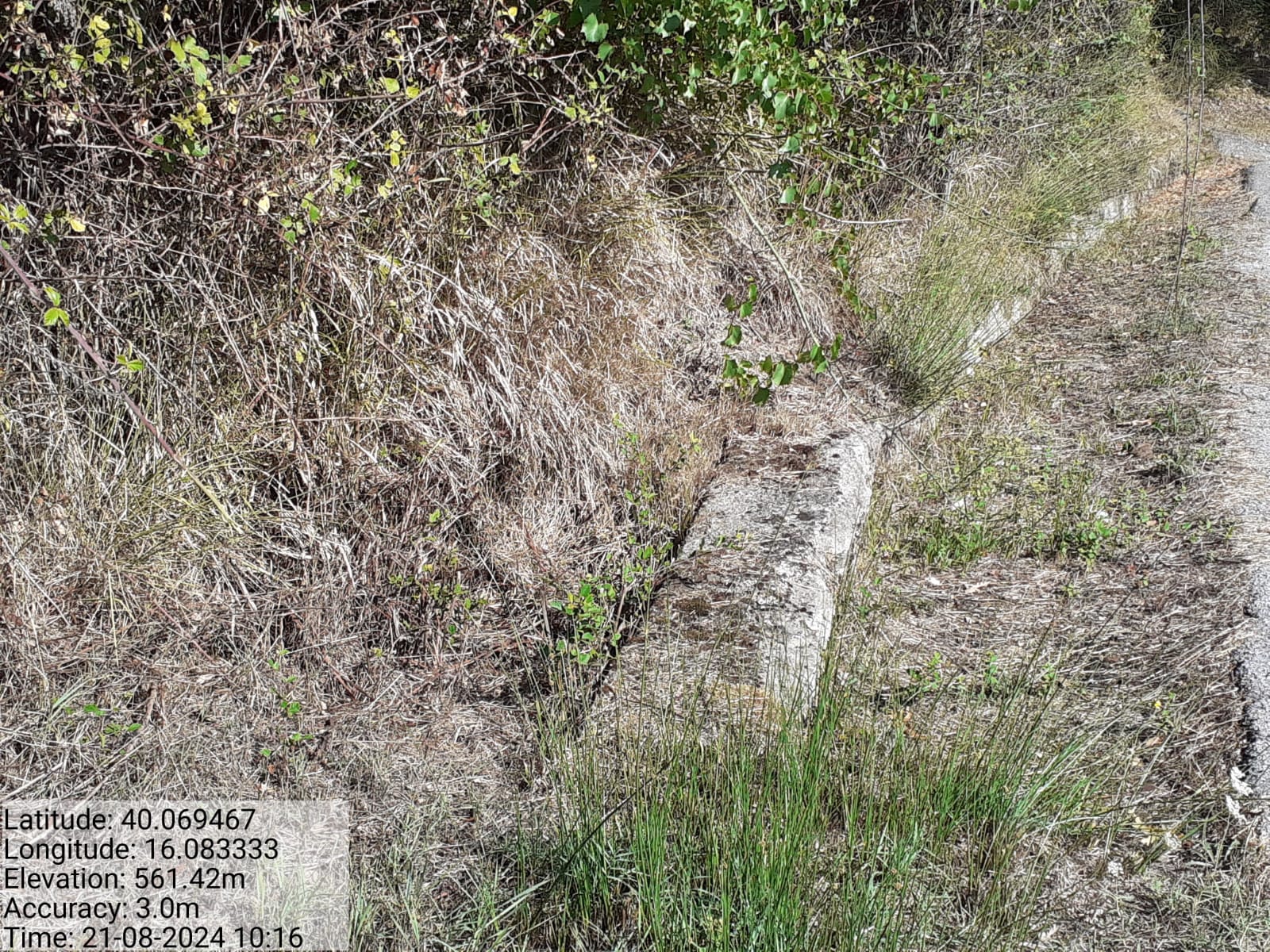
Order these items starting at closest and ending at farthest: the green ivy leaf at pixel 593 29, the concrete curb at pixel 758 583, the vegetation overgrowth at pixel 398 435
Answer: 1. the vegetation overgrowth at pixel 398 435
2. the concrete curb at pixel 758 583
3. the green ivy leaf at pixel 593 29

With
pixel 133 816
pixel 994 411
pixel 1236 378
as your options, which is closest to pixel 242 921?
pixel 133 816

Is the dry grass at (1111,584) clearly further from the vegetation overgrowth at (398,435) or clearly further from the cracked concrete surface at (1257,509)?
the vegetation overgrowth at (398,435)

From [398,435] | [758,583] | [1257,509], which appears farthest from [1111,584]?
[398,435]

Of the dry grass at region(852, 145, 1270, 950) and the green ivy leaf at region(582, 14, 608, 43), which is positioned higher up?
the green ivy leaf at region(582, 14, 608, 43)

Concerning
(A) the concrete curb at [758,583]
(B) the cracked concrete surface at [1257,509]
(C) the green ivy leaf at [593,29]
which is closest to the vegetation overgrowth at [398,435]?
(C) the green ivy leaf at [593,29]

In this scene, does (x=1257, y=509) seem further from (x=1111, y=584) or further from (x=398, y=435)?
(x=398, y=435)

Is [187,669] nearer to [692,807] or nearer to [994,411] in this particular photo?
[692,807]

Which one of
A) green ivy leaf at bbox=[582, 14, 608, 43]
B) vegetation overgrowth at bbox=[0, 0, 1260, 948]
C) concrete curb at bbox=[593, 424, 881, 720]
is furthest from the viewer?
green ivy leaf at bbox=[582, 14, 608, 43]

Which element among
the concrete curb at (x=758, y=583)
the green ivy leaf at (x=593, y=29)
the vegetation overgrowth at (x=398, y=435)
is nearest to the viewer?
the vegetation overgrowth at (x=398, y=435)

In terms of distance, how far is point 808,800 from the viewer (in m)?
2.18

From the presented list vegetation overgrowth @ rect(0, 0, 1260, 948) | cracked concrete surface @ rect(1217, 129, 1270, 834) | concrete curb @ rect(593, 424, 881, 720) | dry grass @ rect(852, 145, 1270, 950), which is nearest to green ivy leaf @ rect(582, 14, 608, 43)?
vegetation overgrowth @ rect(0, 0, 1260, 948)

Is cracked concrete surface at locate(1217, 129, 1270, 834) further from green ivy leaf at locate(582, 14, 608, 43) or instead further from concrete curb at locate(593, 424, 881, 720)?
green ivy leaf at locate(582, 14, 608, 43)

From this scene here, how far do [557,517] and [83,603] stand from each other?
4.69 ft

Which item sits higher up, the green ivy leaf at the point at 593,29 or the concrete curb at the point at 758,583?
the green ivy leaf at the point at 593,29
